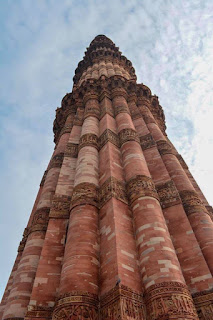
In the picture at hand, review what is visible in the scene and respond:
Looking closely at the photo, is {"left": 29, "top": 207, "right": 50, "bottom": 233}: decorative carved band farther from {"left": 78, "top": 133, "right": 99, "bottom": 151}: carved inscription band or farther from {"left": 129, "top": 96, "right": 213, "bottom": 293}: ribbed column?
{"left": 129, "top": 96, "right": 213, "bottom": 293}: ribbed column

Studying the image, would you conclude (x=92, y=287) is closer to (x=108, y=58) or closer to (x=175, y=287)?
(x=175, y=287)

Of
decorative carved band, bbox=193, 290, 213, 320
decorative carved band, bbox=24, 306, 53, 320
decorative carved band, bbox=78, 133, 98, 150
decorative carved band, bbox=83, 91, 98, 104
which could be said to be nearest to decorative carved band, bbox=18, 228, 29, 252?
decorative carved band, bbox=78, 133, 98, 150

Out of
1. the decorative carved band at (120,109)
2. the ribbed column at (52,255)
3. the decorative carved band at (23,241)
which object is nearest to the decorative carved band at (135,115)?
the decorative carved band at (120,109)

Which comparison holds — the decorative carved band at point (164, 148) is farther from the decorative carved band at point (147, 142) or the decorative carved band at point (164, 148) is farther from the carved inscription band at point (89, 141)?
the carved inscription band at point (89, 141)

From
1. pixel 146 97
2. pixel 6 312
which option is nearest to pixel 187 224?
pixel 6 312

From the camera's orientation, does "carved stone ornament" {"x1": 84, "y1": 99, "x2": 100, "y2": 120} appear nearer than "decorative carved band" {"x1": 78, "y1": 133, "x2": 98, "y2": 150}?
No

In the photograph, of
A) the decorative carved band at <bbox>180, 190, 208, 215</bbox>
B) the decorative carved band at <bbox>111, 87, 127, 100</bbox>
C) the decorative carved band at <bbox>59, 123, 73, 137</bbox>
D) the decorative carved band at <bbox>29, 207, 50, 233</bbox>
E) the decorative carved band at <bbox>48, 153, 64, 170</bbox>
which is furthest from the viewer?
the decorative carved band at <bbox>111, 87, 127, 100</bbox>

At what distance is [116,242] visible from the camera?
232 inches

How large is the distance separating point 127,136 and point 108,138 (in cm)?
77

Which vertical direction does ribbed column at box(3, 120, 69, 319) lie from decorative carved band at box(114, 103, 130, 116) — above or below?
below

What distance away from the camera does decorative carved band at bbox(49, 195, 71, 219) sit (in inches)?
317

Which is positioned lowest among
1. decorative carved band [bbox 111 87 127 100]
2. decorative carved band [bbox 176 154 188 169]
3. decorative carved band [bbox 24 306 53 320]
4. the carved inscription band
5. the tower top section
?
decorative carved band [bbox 24 306 53 320]

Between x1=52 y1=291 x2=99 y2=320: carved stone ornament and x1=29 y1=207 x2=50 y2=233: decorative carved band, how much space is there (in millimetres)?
3478

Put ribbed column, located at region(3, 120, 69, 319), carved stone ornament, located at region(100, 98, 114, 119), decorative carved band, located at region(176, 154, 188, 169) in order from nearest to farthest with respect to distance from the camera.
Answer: ribbed column, located at region(3, 120, 69, 319) → decorative carved band, located at region(176, 154, 188, 169) → carved stone ornament, located at region(100, 98, 114, 119)
